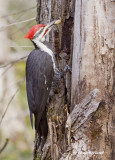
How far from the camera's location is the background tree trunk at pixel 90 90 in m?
2.28

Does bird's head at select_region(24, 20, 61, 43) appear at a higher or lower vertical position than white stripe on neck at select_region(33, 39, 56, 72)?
higher

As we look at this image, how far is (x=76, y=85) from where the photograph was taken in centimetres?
247

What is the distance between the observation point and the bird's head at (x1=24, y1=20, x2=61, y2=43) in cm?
273

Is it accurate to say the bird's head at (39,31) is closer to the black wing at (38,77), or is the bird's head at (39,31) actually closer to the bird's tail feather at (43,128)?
the black wing at (38,77)

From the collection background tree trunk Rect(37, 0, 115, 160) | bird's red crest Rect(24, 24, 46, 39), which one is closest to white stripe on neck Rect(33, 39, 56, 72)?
bird's red crest Rect(24, 24, 46, 39)

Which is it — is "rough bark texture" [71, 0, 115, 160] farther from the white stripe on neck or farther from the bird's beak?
the white stripe on neck

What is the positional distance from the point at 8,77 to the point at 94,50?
6365 millimetres

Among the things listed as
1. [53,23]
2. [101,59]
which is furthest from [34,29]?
[101,59]

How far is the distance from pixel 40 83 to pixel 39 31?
19.9 inches

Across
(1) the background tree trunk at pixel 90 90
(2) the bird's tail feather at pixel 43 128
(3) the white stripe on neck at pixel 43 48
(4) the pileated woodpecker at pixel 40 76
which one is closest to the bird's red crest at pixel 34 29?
(4) the pileated woodpecker at pixel 40 76

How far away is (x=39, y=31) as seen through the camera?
281cm

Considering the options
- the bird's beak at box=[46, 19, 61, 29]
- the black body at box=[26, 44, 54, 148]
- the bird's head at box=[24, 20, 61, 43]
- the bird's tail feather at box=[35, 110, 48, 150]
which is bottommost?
the bird's tail feather at box=[35, 110, 48, 150]

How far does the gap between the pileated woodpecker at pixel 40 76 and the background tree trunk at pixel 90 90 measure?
15.1 inches

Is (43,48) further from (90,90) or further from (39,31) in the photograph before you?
(90,90)
